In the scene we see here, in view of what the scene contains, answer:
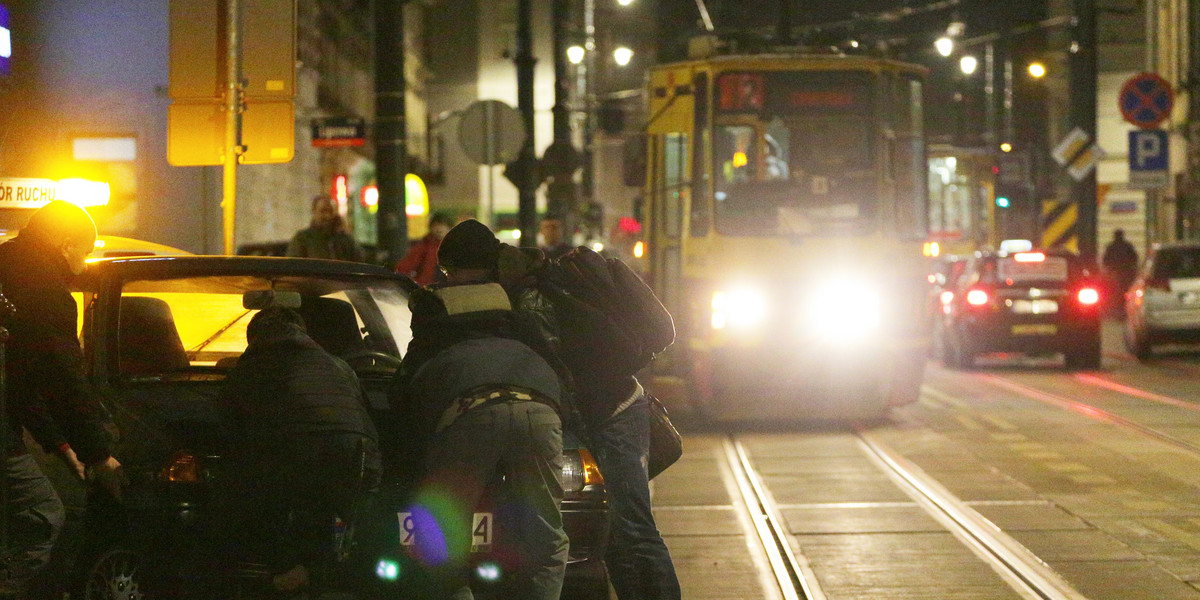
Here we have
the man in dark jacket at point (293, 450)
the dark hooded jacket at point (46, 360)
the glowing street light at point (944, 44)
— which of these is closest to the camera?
the man in dark jacket at point (293, 450)

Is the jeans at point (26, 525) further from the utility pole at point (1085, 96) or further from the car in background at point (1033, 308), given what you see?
the utility pole at point (1085, 96)

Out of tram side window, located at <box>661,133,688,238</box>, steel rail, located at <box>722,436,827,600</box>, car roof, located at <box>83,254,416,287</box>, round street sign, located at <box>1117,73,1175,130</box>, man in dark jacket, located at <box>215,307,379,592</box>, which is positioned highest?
round street sign, located at <box>1117,73,1175,130</box>

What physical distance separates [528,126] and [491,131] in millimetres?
4393

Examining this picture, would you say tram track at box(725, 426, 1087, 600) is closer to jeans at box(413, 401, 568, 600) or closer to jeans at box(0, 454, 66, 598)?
jeans at box(413, 401, 568, 600)

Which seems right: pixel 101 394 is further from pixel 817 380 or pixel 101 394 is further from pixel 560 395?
pixel 817 380

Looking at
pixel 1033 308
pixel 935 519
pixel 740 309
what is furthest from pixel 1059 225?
pixel 935 519

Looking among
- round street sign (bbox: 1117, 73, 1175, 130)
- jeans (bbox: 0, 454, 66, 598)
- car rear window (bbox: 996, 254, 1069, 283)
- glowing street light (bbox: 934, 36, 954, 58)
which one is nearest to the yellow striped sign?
glowing street light (bbox: 934, 36, 954, 58)

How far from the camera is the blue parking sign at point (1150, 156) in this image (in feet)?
83.7

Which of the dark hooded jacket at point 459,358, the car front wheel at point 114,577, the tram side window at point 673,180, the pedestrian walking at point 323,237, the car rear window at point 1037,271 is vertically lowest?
the car front wheel at point 114,577

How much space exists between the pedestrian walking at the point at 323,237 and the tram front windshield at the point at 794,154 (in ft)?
10.6

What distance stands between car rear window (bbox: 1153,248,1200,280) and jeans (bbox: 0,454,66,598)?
18151 millimetres

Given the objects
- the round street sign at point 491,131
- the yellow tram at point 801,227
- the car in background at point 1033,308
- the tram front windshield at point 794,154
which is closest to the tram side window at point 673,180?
the yellow tram at point 801,227

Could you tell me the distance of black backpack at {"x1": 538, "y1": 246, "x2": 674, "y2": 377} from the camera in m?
5.58

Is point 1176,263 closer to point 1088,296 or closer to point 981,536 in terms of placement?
point 1088,296
